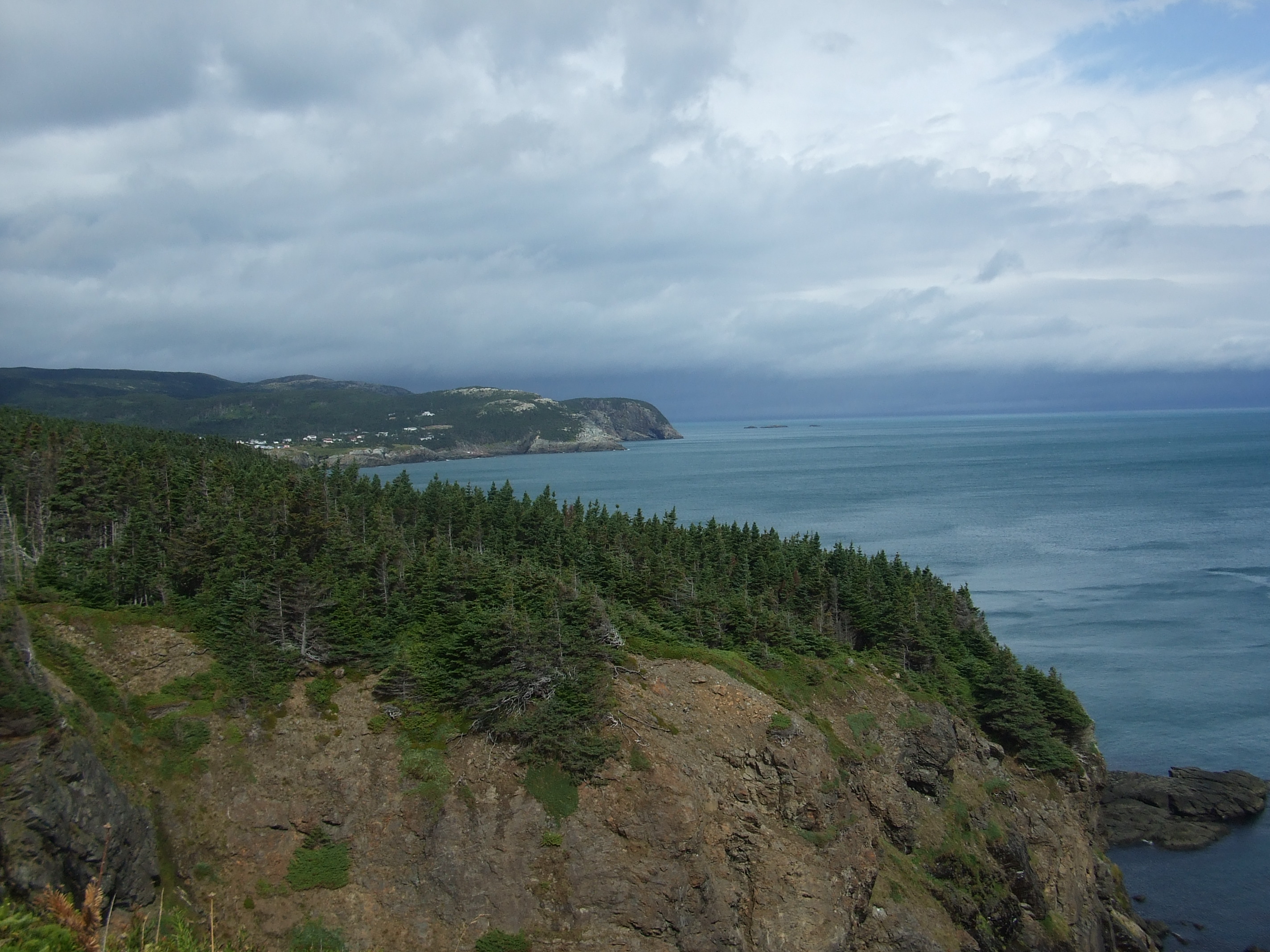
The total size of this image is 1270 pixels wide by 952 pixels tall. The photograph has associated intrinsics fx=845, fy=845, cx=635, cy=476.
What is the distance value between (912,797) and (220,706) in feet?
109

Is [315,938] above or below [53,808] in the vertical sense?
below

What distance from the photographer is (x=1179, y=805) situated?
2133 inches

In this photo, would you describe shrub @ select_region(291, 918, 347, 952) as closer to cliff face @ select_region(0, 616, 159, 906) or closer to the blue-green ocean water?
cliff face @ select_region(0, 616, 159, 906)

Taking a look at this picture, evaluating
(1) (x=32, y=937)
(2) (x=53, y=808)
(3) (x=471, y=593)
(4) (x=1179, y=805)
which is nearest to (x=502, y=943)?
(2) (x=53, y=808)

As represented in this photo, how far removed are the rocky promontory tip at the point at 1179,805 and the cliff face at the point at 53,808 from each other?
177 feet

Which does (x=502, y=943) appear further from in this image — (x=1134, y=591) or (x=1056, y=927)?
(x=1134, y=591)

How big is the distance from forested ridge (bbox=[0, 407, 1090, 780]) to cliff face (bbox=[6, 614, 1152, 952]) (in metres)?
2.14

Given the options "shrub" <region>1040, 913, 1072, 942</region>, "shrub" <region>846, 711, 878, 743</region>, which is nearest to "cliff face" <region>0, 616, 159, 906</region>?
"shrub" <region>846, 711, 878, 743</region>

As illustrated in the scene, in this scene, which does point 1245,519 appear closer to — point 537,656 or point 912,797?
point 912,797

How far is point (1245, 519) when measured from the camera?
136 meters

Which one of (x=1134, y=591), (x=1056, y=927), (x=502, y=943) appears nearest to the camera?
(x=502, y=943)

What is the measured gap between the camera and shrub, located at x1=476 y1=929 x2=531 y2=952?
31016 mm

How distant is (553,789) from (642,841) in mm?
4259

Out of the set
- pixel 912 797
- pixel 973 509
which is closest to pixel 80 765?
pixel 912 797
